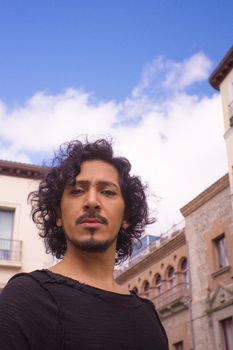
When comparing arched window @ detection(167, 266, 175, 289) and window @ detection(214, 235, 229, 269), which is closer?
window @ detection(214, 235, 229, 269)

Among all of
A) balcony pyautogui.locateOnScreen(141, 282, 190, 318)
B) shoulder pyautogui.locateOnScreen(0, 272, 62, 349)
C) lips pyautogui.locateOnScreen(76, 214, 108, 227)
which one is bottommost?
shoulder pyautogui.locateOnScreen(0, 272, 62, 349)

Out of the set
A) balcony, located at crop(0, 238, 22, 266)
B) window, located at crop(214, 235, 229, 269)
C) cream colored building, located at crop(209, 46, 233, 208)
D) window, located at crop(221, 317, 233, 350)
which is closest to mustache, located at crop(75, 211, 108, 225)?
balcony, located at crop(0, 238, 22, 266)

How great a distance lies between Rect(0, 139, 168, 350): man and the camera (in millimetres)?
1755

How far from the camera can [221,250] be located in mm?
20188

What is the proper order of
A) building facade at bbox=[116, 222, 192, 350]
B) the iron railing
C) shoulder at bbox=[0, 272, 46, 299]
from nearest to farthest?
shoulder at bbox=[0, 272, 46, 299], the iron railing, building facade at bbox=[116, 222, 192, 350]

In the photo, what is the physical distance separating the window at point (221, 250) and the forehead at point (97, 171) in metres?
17.9

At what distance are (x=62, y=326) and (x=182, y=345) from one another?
22.0m

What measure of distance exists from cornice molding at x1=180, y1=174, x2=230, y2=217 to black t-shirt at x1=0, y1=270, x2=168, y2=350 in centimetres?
1792

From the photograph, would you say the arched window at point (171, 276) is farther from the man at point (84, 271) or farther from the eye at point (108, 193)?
the eye at point (108, 193)

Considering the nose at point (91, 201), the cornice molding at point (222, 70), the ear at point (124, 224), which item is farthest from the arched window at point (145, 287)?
the nose at point (91, 201)

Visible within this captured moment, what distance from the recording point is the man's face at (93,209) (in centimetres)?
223

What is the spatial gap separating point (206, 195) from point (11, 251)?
8431 millimetres

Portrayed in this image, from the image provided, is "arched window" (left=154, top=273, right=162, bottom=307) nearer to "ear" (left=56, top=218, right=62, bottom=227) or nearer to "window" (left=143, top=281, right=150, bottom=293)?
"window" (left=143, top=281, right=150, bottom=293)

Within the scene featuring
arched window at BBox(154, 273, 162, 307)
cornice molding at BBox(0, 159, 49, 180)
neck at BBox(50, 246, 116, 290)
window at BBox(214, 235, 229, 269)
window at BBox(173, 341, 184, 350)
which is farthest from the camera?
arched window at BBox(154, 273, 162, 307)
